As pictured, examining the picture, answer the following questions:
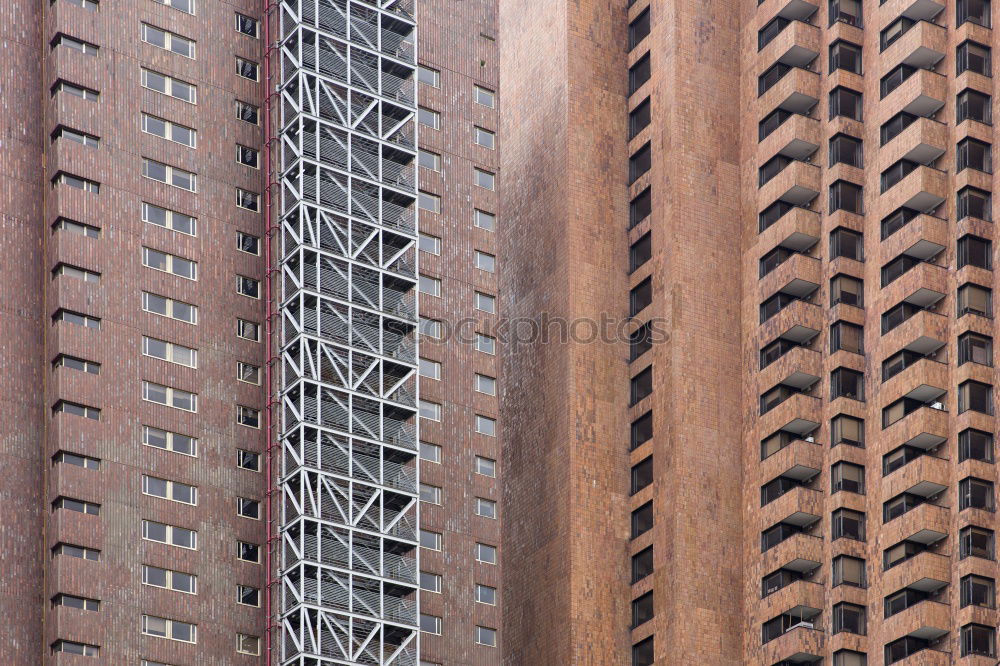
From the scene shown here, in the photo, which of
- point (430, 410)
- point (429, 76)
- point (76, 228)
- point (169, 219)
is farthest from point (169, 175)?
point (430, 410)

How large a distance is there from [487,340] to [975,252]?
94.8 ft

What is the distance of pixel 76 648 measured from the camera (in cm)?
10112

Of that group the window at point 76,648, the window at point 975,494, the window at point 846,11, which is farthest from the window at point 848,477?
the window at point 76,648

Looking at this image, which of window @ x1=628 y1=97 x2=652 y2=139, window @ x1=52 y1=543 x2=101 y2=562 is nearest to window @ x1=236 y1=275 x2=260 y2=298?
window @ x1=52 y1=543 x2=101 y2=562

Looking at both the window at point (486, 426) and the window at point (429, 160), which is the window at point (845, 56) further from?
the window at point (486, 426)

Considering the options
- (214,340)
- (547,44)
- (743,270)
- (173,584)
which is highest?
(547,44)

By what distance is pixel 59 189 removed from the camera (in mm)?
108500

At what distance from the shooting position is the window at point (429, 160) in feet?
398

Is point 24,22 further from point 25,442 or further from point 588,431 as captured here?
point 588,431

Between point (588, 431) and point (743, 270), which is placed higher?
point (743, 270)

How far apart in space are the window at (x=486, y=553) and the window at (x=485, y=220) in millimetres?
19800

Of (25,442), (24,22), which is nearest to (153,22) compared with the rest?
(24,22)

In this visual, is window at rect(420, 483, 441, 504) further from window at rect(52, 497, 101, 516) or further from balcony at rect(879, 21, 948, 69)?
balcony at rect(879, 21, 948, 69)

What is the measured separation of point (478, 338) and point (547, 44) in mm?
22628
